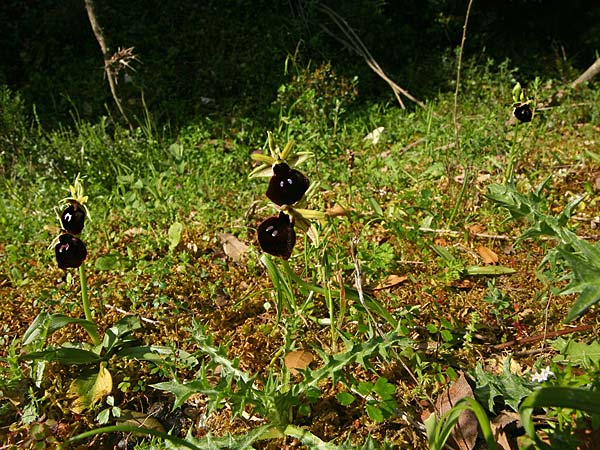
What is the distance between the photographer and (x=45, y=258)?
290cm

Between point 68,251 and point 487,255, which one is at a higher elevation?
point 68,251

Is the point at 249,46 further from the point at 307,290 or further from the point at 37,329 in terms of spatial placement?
the point at 37,329

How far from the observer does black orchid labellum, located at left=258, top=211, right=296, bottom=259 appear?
1851mm

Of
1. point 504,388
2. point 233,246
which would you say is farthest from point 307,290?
point 504,388

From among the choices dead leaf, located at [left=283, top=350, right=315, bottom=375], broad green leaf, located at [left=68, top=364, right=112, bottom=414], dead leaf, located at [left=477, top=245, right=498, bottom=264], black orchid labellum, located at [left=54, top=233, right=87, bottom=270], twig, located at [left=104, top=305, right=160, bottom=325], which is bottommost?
twig, located at [left=104, top=305, right=160, bottom=325]

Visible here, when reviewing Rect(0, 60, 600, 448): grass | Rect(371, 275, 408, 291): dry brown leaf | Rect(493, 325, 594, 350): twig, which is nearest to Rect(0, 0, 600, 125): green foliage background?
Rect(0, 60, 600, 448): grass

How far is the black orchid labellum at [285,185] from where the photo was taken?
1.83m

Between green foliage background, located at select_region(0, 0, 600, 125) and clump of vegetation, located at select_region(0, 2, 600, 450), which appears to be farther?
green foliage background, located at select_region(0, 0, 600, 125)

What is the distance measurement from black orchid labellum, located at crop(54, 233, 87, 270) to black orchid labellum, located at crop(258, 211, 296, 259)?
741 mm

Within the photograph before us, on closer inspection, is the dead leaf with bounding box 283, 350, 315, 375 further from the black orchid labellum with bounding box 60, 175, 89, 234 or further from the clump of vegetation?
the black orchid labellum with bounding box 60, 175, 89, 234

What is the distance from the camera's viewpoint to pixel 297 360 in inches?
84.4

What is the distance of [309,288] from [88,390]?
3.16ft

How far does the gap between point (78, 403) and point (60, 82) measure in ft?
13.9

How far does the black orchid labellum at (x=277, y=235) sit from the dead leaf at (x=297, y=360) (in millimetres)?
522
